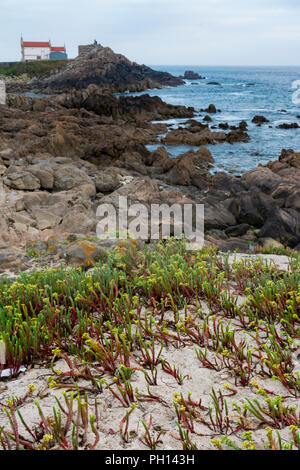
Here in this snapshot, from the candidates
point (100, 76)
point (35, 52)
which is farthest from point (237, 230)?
point (35, 52)

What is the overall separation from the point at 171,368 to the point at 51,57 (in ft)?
392

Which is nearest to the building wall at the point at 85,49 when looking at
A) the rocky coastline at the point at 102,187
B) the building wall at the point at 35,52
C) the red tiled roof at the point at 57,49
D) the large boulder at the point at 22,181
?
the red tiled roof at the point at 57,49

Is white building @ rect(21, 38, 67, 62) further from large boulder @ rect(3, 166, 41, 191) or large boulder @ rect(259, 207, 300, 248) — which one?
large boulder @ rect(259, 207, 300, 248)

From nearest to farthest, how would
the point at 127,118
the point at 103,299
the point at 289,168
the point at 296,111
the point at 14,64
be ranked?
1. the point at 103,299
2. the point at 289,168
3. the point at 127,118
4. the point at 296,111
5. the point at 14,64

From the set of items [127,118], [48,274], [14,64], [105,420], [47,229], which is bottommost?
[47,229]

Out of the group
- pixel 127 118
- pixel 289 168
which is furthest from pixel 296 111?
pixel 289 168

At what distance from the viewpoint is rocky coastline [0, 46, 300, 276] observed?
26.9 feet

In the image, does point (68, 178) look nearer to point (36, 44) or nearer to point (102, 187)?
point (102, 187)

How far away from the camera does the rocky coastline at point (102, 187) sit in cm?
820

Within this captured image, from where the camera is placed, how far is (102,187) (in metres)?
15.0

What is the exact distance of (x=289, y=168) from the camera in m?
17.4

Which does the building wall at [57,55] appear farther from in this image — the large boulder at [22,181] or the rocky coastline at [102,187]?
the large boulder at [22,181]

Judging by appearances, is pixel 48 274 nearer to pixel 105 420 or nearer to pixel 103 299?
Result: pixel 103 299

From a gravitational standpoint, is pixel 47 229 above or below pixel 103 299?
below
